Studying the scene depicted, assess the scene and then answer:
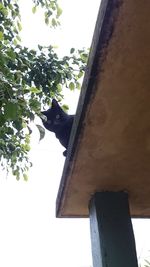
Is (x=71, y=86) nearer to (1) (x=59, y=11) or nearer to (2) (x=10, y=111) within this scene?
(1) (x=59, y=11)

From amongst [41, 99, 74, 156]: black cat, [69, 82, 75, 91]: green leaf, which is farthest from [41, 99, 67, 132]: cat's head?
→ [69, 82, 75, 91]: green leaf

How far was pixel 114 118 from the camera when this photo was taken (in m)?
0.96

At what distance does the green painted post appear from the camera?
1.08m

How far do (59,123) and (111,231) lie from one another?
807mm

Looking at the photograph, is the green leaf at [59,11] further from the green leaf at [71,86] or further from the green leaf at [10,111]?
the green leaf at [10,111]

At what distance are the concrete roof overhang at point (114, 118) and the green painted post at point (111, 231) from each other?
0.04 metres

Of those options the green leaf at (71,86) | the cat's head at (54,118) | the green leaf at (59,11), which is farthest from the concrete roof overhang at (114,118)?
the green leaf at (59,11)

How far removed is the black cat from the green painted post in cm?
45

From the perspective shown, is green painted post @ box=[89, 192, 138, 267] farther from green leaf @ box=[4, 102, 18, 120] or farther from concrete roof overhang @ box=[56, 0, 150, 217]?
green leaf @ box=[4, 102, 18, 120]

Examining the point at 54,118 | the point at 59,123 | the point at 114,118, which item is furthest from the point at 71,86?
the point at 114,118

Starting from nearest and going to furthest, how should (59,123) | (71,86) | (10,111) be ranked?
(10,111) < (59,123) < (71,86)

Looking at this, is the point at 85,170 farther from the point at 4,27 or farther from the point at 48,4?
the point at 48,4

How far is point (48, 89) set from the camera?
2.64 metres

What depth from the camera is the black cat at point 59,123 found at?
163cm
